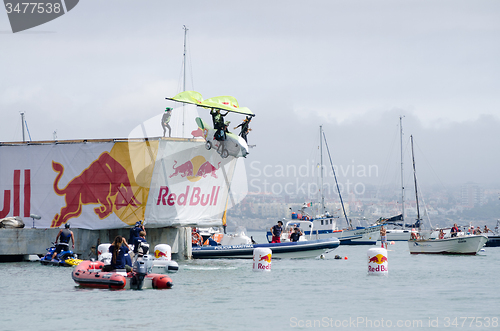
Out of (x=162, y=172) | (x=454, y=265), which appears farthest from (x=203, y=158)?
(x=454, y=265)

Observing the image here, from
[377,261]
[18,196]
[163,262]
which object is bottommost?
[377,261]

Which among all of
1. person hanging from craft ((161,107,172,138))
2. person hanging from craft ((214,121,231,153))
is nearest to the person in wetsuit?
person hanging from craft ((161,107,172,138))

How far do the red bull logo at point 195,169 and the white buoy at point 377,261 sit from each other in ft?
37.4

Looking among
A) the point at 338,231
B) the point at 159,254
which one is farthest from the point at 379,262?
the point at 338,231

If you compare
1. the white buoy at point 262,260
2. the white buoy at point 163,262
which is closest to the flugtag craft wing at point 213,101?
the white buoy at point 163,262

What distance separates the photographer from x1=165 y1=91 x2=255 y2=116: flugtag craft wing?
97.1 ft

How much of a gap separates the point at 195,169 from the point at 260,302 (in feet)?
51.2

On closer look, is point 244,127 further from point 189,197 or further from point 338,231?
point 338,231

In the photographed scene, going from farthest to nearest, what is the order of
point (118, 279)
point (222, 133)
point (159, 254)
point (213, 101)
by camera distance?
point (222, 133), point (213, 101), point (159, 254), point (118, 279)

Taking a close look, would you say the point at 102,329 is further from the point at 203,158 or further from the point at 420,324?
the point at 203,158

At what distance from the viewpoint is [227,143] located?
31250 mm

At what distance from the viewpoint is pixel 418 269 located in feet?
96.7

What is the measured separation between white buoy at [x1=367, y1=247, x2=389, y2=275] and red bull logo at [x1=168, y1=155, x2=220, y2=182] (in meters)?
11.4

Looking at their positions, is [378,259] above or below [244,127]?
below
